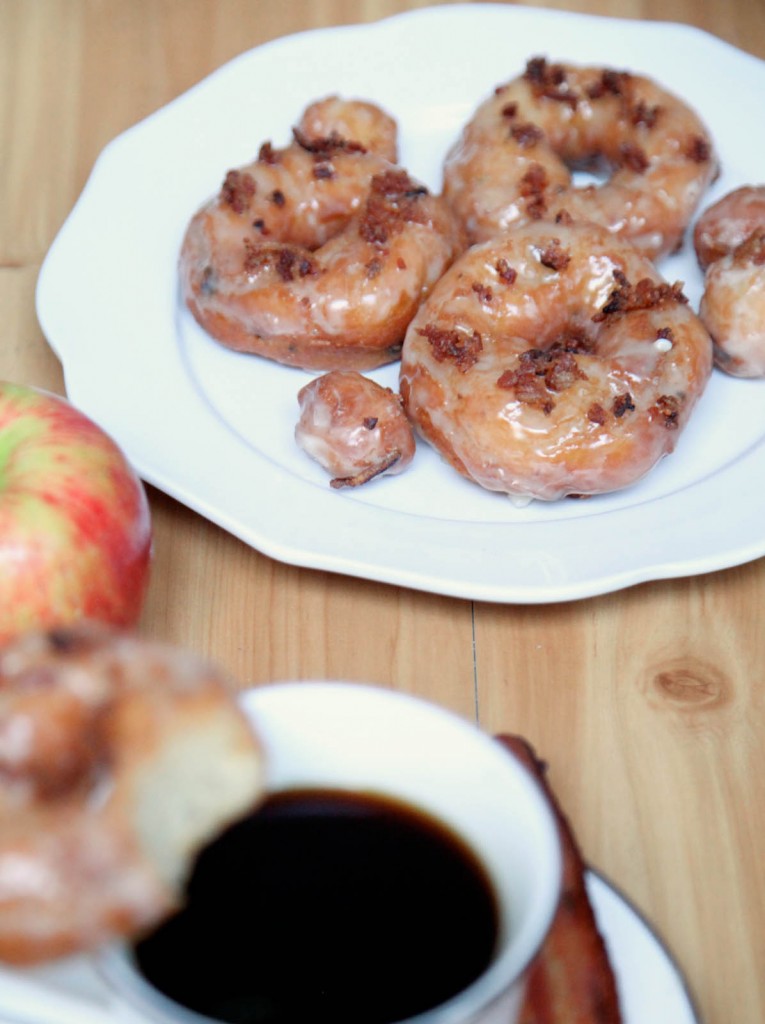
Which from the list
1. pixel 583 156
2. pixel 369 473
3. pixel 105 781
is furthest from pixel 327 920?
pixel 583 156

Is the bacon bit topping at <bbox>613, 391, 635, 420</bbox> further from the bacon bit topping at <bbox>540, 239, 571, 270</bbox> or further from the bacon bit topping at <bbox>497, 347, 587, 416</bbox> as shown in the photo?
the bacon bit topping at <bbox>540, 239, 571, 270</bbox>

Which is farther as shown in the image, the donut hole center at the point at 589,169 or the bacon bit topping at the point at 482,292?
the donut hole center at the point at 589,169

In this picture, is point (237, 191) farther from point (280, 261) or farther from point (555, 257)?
point (555, 257)

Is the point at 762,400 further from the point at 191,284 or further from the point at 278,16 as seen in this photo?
the point at 278,16

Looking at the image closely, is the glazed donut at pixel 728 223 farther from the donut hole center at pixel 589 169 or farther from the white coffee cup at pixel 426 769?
the white coffee cup at pixel 426 769

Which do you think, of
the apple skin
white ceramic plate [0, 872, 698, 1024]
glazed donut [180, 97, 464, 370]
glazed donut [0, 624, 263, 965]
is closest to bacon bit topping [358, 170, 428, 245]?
glazed donut [180, 97, 464, 370]

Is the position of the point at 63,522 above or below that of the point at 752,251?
below

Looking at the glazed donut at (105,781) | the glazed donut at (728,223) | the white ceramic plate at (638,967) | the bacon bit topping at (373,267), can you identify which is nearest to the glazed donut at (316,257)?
the bacon bit topping at (373,267)
